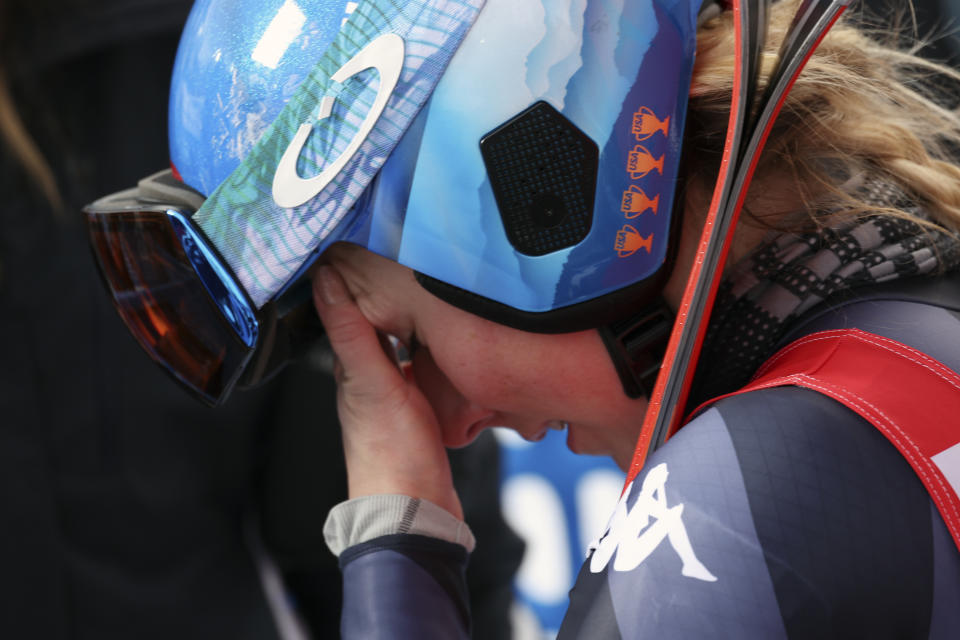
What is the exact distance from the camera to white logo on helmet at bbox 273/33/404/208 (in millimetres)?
835

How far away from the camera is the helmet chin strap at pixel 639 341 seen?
954mm

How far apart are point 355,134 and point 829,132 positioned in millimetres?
489

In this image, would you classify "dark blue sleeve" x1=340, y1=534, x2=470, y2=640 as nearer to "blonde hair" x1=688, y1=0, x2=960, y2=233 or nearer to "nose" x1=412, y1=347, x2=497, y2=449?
"nose" x1=412, y1=347, x2=497, y2=449

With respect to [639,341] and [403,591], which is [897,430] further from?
[403,591]

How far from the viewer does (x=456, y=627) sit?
1023 millimetres

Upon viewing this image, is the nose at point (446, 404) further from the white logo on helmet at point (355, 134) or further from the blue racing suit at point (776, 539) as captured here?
the blue racing suit at point (776, 539)

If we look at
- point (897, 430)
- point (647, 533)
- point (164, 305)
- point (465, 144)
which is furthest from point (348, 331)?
point (897, 430)

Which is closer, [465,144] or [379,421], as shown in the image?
[465,144]

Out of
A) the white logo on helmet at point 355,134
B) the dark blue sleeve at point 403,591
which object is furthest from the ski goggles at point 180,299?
the dark blue sleeve at point 403,591

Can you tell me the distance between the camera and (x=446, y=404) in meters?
1.21

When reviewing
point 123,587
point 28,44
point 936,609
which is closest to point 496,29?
point 936,609

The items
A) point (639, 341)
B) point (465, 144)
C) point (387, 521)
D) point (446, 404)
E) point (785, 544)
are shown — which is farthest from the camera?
point (446, 404)

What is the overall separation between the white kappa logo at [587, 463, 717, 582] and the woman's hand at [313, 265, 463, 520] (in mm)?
400

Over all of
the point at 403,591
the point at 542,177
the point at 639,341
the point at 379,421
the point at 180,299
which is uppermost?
the point at 542,177
